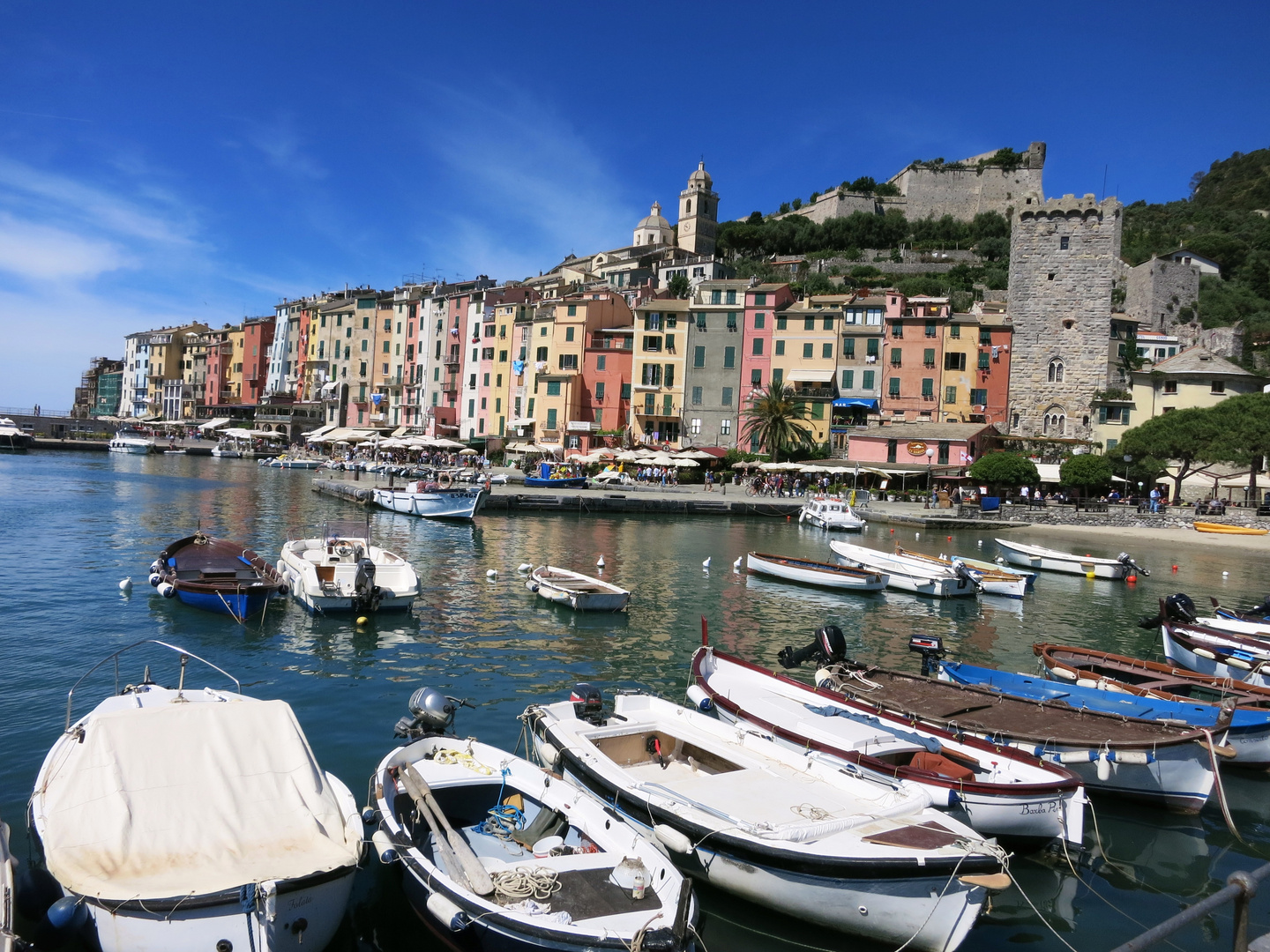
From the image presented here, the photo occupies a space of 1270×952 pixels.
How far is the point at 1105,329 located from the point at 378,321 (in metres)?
70.1

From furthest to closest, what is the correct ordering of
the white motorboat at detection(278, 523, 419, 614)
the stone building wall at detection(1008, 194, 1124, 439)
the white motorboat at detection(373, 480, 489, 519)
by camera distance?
the stone building wall at detection(1008, 194, 1124, 439) < the white motorboat at detection(373, 480, 489, 519) < the white motorboat at detection(278, 523, 419, 614)

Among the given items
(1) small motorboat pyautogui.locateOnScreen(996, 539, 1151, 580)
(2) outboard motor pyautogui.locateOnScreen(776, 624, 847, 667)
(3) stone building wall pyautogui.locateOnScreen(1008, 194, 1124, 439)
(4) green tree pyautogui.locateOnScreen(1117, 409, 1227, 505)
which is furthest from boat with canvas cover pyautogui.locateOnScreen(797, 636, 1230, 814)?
(3) stone building wall pyautogui.locateOnScreen(1008, 194, 1124, 439)

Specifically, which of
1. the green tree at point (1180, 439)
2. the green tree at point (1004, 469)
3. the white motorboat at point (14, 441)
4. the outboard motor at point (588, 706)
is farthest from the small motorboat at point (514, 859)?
the white motorboat at point (14, 441)

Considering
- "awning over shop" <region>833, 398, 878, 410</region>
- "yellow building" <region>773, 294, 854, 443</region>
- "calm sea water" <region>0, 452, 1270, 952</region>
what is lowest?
"calm sea water" <region>0, 452, 1270, 952</region>

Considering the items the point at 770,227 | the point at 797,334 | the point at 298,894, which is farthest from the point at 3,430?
the point at 298,894

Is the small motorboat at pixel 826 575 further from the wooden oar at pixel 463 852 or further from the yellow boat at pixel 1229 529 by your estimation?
the yellow boat at pixel 1229 529

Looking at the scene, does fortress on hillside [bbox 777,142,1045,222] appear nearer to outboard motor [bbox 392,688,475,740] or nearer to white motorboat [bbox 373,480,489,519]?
white motorboat [bbox 373,480,489,519]

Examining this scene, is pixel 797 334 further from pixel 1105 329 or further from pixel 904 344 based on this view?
pixel 1105 329

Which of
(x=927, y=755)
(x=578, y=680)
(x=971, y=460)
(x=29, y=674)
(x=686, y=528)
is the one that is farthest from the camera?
(x=971, y=460)

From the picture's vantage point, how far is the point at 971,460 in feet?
188

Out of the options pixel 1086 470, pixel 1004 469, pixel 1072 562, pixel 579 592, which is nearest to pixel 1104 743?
pixel 579 592

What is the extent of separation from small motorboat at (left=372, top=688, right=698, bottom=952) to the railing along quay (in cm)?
378

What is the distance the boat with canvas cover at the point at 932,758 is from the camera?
9.34 m

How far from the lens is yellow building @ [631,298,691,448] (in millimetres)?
68125
